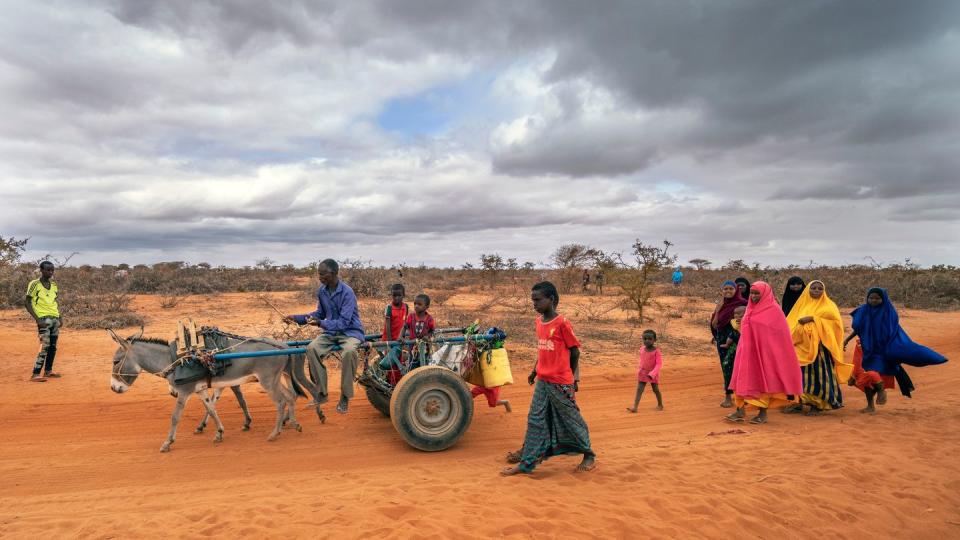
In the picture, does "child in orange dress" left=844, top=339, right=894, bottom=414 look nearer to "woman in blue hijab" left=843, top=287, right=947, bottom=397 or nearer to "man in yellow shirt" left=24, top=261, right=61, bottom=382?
"woman in blue hijab" left=843, top=287, right=947, bottom=397

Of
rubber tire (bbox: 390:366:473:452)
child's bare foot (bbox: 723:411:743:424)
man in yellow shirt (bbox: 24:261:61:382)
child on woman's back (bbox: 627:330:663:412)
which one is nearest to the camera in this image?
rubber tire (bbox: 390:366:473:452)

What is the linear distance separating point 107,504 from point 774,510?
19.6ft

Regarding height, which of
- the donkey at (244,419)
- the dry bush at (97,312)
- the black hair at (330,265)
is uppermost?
the black hair at (330,265)

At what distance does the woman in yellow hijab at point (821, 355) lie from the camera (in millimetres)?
7910

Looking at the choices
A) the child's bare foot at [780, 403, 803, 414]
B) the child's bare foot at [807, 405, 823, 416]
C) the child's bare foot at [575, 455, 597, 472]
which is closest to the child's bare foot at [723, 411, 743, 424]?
the child's bare foot at [780, 403, 803, 414]

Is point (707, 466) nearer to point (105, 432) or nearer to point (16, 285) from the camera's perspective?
point (105, 432)

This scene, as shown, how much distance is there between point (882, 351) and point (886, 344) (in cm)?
13

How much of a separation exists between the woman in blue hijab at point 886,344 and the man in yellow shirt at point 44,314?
13.0 m

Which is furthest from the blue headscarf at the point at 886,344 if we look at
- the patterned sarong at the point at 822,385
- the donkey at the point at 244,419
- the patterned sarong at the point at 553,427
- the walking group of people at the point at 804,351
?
the donkey at the point at 244,419

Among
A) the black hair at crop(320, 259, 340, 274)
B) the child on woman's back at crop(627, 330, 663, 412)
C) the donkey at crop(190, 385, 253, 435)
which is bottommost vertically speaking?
the donkey at crop(190, 385, 253, 435)

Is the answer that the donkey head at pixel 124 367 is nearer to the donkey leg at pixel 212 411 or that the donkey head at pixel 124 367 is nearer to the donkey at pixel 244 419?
the donkey leg at pixel 212 411

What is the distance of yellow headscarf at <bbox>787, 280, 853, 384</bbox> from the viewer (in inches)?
311

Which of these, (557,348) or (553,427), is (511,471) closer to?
(553,427)

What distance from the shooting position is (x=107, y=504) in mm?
4727
